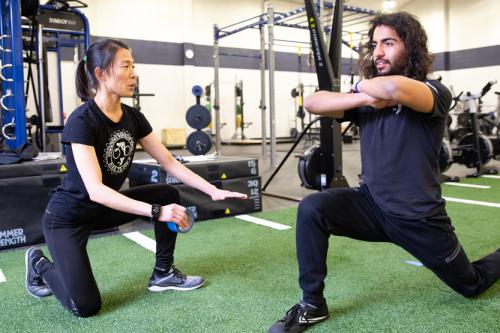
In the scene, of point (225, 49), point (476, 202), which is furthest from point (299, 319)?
point (225, 49)

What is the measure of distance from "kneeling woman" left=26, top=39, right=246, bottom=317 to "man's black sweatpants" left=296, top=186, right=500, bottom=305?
1.08 feet

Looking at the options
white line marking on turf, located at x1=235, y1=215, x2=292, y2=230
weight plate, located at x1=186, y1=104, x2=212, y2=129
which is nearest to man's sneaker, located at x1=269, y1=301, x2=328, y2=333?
white line marking on turf, located at x1=235, y1=215, x2=292, y2=230

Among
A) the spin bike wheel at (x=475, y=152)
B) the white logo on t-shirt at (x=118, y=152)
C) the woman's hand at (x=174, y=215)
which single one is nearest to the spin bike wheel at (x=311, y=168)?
the white logo on t-shirt at (x=118, y=152)

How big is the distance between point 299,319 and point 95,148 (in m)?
1.08

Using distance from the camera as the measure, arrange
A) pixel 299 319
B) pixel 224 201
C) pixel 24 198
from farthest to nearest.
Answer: pixel 224 201 < pixel 24 198 < pixel 299 319

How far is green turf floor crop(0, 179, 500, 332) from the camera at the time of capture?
1.77 m

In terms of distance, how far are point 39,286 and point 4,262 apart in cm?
70

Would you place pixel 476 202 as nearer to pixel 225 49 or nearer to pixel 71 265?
pixel 71 265

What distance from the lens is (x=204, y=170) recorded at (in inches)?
145

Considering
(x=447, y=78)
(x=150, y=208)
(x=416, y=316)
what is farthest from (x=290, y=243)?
(x=447, y=78)

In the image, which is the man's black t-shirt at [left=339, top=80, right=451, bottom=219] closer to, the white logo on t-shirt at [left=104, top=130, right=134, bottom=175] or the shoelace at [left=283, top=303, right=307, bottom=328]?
the shoelace at [left=283, top=303, right=307, bottom=328]

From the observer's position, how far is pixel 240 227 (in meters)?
3.44

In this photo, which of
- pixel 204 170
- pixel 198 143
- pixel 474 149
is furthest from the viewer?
pixel 198 143

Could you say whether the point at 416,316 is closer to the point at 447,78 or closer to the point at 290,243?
the point at 290,243
